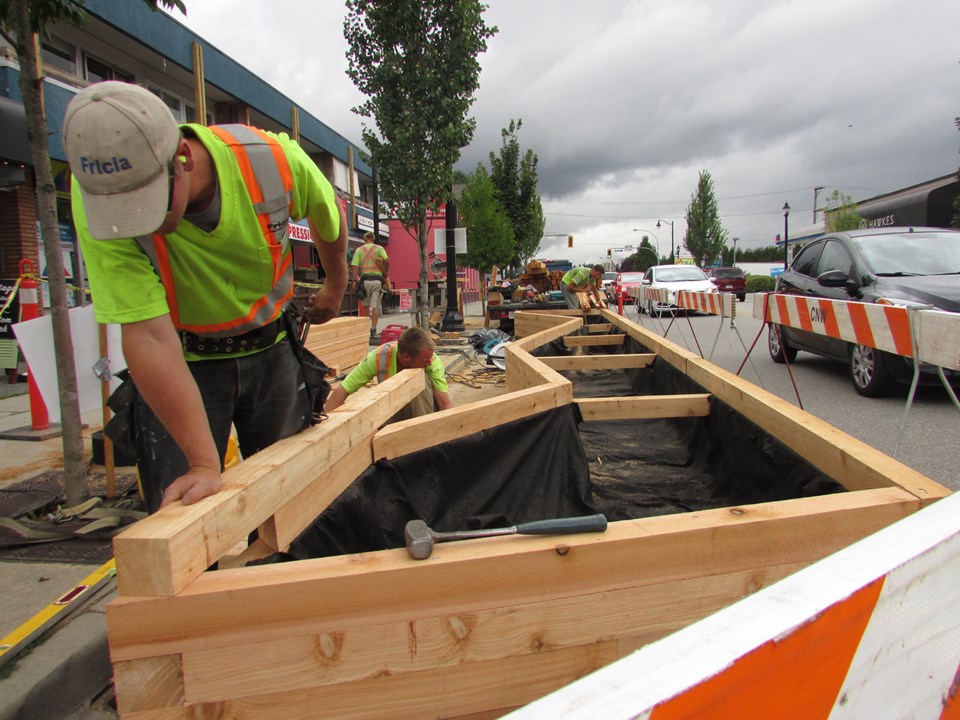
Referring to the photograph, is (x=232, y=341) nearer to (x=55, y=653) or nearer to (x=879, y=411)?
(x=55, y=653)

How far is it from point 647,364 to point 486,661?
4.04 metres

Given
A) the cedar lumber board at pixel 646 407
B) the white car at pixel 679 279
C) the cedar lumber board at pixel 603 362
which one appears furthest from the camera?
the white car at pixel 679 279

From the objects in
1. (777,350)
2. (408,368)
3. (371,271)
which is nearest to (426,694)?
(408,368)

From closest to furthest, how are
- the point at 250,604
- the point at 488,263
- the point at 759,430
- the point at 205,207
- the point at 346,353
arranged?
the point at 250,604 → the point at 205,207 → the point at 759,430 → the point at 346,353 → the point at 488,263

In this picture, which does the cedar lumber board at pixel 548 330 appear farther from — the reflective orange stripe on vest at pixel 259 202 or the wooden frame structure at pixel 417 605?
the wooden frame structure at pixel 417 605

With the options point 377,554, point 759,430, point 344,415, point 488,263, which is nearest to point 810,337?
point 759,430

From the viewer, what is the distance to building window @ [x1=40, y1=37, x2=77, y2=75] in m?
10.8

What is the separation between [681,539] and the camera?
1314 mm

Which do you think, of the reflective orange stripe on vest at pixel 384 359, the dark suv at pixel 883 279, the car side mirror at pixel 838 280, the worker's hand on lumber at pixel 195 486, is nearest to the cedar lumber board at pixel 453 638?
the worker's hand on lumber at pixel 195 486

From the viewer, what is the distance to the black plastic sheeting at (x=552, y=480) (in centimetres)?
212

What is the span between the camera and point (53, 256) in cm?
328

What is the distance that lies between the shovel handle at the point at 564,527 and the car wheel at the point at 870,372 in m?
5.61

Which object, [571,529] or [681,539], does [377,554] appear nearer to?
[571,529]

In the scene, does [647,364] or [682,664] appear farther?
[647,364]
